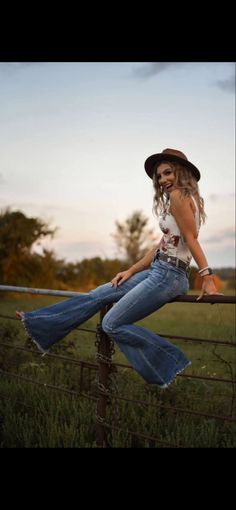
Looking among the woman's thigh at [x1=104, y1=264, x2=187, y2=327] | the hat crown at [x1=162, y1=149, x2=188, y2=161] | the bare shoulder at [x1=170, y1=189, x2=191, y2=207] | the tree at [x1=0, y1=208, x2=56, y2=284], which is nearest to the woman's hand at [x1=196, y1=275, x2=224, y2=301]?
the woman's thigh at [x1=104, y1=264, x2=187, y2=327]

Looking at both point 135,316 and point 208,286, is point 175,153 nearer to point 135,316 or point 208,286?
point 208,286

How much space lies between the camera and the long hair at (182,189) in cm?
276

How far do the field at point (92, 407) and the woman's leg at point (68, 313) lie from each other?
14.7 inches

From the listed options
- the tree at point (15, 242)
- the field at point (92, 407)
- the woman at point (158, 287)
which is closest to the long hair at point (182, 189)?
the woman at point (158, 287)

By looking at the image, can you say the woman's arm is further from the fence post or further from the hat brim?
the fence post

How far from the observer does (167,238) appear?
2.76 meters

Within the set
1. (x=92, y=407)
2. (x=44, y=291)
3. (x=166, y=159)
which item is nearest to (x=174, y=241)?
(x=166, y=159)

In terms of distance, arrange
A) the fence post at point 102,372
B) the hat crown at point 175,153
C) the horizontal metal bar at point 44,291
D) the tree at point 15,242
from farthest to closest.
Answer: the tree at point 15,242 → the fence post at point 102,372 → the horizontal metal bar at point 44,291 → the hat crown at point 175,153

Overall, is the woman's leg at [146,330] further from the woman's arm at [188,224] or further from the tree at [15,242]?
the tree at [15,242]

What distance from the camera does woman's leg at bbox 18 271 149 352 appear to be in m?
2.89

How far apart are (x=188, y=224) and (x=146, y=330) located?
65 cm

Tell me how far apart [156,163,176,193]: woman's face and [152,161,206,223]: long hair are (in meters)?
0.02
